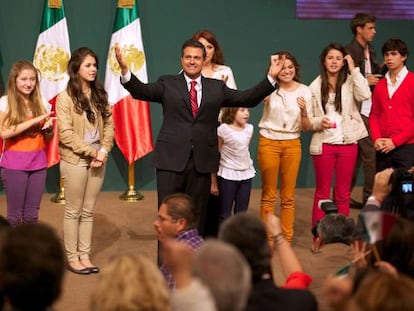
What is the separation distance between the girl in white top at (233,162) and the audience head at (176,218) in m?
1.31

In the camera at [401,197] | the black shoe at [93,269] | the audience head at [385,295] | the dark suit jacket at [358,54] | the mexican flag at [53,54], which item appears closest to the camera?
the audience head at [385,295]

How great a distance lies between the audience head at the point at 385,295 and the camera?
2.03 meters

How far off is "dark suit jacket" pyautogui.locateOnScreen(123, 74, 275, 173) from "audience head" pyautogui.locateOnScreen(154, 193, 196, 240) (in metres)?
0.78

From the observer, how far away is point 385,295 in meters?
2.05

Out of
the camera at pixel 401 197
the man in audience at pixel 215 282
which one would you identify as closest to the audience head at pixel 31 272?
the man in audience at pixel 215 282

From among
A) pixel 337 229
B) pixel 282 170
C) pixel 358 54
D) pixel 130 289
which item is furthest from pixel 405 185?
pixel 358 54

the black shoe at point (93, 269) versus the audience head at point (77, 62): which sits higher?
the audience head at point (77, 62)

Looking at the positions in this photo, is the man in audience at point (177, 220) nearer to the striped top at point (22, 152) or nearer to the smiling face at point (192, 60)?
the smiling face at point (192, 60)

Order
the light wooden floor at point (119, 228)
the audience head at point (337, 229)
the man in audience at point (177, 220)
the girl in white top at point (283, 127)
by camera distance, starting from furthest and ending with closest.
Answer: the girl in white top at point (283, 127), the light wooden floor at point (119, 228), the audience head at point (337, 229), the man in audience at point (177, 220)

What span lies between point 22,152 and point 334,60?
216cm

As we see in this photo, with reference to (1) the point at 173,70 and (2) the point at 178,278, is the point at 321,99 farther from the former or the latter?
(2) the point at 178,278

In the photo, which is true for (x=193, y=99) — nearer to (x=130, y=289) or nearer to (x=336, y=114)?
(x=336, y=114)

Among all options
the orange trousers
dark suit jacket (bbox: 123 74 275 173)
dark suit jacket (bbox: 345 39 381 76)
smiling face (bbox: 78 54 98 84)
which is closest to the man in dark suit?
dark suit jacket (bbox: 123 74 275 173)

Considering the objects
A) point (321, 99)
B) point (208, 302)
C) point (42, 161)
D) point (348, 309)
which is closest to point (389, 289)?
point (348, 309)
